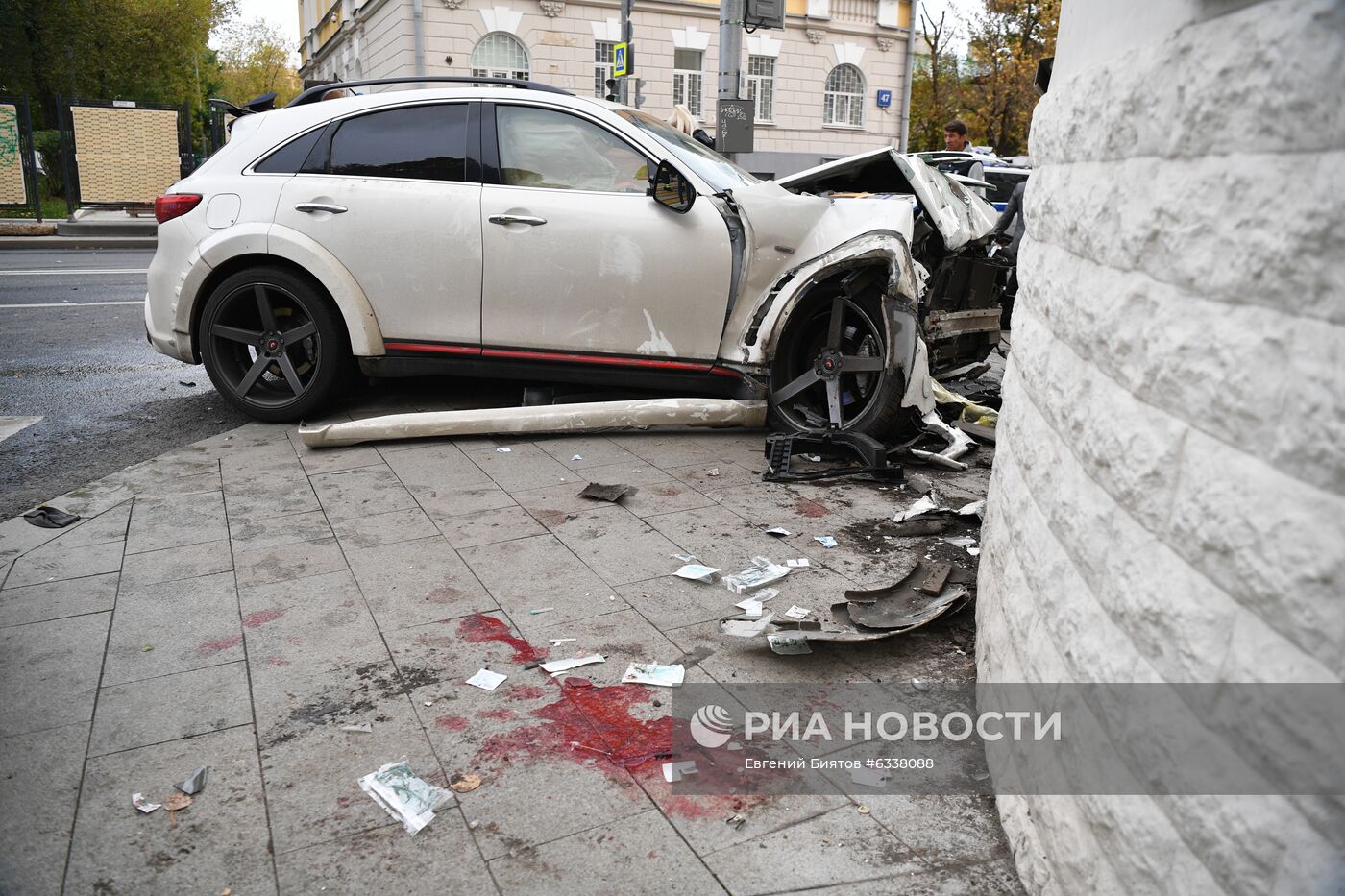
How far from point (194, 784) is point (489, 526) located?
2002 millimetres

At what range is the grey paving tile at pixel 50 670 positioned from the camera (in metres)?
2.99

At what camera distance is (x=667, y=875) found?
2.33 meters

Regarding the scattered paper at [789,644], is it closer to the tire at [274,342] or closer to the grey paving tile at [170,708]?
the grey paving tile at [170,708]

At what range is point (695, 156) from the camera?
20.2ft

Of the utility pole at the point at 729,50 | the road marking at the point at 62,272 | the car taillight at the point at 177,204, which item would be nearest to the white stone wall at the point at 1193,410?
the car taillight at the point at 177,204

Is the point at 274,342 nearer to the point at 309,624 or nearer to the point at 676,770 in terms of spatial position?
the point at 309,624

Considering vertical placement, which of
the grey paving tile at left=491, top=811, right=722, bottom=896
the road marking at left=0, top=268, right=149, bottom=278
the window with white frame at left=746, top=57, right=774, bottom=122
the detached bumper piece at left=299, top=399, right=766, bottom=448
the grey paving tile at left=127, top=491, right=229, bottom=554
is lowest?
the grey paving tile at left=491, top=811, right=722, bottom=896

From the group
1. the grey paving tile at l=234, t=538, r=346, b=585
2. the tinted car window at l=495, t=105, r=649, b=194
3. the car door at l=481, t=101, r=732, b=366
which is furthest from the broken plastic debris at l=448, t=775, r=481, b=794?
the tinted car window at l=495, t=105, r=649, b=194

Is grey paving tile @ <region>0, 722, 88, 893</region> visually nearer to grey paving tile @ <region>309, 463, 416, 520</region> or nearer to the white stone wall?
grey paving tile @ <region>309, 463, 416, 520</region>

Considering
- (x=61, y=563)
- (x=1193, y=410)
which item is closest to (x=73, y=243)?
(x=61, y=563)

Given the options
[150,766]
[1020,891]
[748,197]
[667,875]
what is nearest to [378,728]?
[150,766]

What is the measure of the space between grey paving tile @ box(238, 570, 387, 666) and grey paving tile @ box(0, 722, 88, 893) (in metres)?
0.57

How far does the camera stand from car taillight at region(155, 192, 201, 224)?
6062mm

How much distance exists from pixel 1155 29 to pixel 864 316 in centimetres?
361
